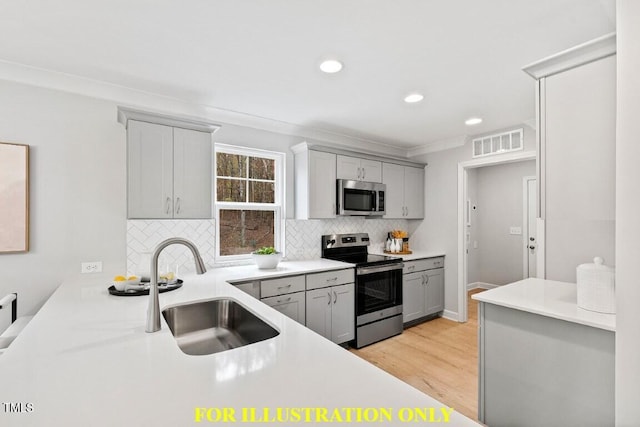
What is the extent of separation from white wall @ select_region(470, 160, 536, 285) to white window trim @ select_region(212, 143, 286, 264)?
4.08 meters

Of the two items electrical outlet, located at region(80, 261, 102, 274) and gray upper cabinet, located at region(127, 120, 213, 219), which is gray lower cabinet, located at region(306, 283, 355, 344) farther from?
electrical outlet, located at region(80, 261, 102, 274)

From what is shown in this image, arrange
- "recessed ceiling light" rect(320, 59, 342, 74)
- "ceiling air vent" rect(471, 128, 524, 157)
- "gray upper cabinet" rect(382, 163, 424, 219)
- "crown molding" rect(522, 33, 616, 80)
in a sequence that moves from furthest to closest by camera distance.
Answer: "gray upper cabinet" rect(382, 163, 424, 219) → "ceiling air vent" rect(471, 128, 524, 157) → "recessed ceiling light" rect(320, 59, 342, 74) → "crown molding" rect(522, 33, 616, 80)

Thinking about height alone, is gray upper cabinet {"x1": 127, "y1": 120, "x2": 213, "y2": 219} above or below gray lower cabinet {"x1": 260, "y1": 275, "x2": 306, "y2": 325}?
above

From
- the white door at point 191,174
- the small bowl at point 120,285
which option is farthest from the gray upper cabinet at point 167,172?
the small bowl at point 120,285

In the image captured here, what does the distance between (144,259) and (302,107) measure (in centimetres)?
194

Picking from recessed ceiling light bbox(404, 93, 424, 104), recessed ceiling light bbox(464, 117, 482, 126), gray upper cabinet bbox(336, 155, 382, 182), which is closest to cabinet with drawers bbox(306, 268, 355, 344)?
gray upper cabinet bbox(336, 155, 382, 182)

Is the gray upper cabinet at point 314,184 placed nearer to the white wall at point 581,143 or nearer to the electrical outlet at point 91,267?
the electrical outlet at point 91,267

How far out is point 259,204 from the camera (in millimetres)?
3496

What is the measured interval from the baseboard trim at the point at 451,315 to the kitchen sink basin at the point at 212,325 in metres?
3.43

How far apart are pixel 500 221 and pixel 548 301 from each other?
4.21m

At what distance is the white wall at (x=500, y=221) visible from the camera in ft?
17.5

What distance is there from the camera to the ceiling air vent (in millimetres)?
3609

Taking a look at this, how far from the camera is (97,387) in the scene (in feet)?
2.94

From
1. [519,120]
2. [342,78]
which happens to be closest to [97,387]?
[342,78]
